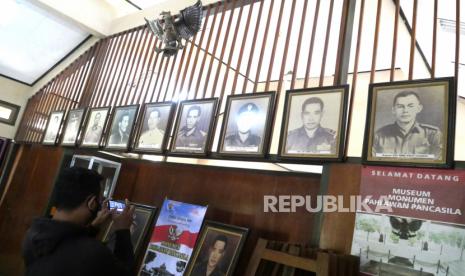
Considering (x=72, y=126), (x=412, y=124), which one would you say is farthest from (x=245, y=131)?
(x=72, y=126)

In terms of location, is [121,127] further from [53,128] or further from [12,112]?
[12,112]

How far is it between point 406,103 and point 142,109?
204 centimetres

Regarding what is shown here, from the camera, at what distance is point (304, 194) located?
1.93 meters

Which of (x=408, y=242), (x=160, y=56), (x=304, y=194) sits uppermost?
(x=160, y=56)

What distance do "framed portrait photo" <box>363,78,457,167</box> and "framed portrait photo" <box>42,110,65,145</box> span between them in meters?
3.35

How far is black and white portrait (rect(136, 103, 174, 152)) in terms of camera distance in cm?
261

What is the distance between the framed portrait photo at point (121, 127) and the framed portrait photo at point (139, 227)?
61cm

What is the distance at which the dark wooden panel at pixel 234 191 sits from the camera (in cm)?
192

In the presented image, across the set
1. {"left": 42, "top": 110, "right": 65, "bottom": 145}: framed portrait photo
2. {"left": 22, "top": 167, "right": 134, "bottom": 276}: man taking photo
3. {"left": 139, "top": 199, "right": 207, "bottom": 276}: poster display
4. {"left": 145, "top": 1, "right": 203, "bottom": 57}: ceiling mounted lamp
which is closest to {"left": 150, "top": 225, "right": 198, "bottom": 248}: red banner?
{"left": 139, "top": 199, "right": 207, "bottom": 276}: poster display

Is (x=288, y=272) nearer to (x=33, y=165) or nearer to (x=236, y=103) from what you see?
(x=236, y=103)

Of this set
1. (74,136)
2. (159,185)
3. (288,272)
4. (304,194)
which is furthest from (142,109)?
(288,272)

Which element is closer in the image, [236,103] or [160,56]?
[236,103]

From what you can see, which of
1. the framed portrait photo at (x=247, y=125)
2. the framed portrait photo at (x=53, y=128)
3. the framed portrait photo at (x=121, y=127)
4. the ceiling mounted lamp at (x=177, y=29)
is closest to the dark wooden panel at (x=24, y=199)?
the framed portrait photo at (x=53, y=128)

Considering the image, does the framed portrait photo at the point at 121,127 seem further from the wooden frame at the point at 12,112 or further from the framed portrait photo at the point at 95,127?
the wooden frame at the point at 12,112
